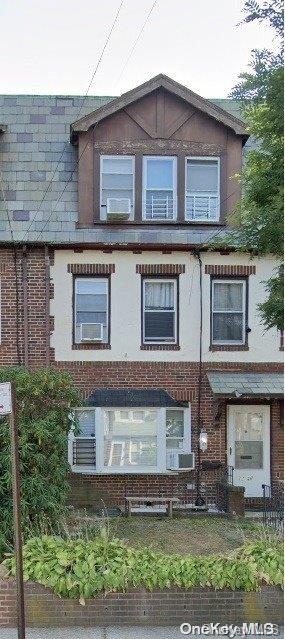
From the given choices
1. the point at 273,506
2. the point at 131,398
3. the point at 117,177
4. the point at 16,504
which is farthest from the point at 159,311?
the point at 16,504

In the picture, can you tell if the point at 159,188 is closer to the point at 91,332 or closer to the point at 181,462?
the point at 91,332

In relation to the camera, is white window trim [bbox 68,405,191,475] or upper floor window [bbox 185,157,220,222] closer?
white window trim [bbox 68,405,191,475]

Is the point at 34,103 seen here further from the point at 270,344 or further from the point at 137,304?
the point at 270,344

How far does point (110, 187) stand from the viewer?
15109mm

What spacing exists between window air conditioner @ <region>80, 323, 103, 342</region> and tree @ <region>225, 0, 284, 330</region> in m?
4.85

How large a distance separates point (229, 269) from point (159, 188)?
6.83 ft

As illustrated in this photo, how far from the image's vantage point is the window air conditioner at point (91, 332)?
14.8 metres

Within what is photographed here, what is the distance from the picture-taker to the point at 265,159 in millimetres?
9344

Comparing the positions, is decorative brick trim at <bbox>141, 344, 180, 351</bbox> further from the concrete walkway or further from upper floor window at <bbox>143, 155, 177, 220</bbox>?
the concrete walkway

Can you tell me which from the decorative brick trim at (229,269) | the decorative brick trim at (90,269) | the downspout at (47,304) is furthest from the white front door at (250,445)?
the downspout at (47,304)

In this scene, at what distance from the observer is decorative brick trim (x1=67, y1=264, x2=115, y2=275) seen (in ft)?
48.6

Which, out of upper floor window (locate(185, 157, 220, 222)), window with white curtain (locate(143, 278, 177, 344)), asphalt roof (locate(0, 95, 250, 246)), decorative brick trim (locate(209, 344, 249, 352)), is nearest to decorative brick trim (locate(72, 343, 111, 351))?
window with white curtain (locate(143, 278, 177, 344))

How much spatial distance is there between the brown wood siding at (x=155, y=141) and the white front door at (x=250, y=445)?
12.6 feet

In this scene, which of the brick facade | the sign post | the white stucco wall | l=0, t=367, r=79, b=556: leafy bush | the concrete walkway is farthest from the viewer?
the white stucco wall
